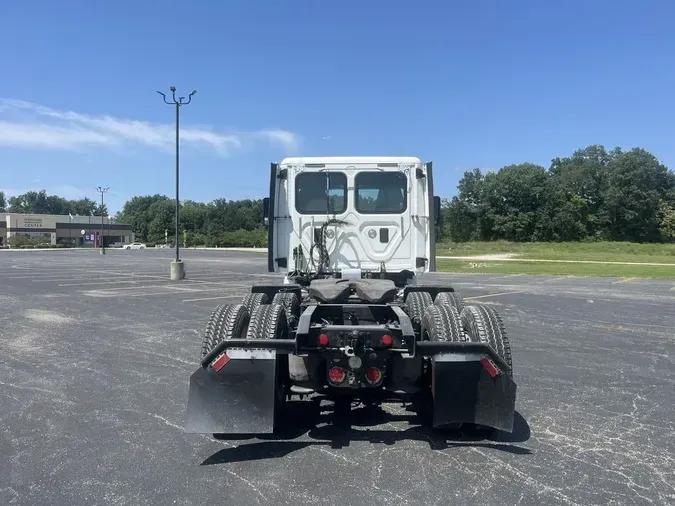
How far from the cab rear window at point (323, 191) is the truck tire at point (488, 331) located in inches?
129

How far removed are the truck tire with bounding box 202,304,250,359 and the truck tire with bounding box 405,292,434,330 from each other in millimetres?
1743

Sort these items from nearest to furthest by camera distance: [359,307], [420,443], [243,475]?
1. [243,475]
2. [420,443]
3. [359,307]

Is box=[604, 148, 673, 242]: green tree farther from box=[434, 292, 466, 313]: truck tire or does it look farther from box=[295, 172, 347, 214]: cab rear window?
box=[434, 292, 466, 313]: truck tire

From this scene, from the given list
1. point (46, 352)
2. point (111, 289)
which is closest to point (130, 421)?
point (46, 352)

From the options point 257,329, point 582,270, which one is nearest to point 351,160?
point 257,329

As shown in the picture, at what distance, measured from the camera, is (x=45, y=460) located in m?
4.20

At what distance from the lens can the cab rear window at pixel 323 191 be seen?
7.85m

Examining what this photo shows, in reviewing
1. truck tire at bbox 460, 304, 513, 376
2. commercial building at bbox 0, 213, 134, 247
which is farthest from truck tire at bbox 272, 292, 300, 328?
commercial building at bbox 0, 213, 134, 247

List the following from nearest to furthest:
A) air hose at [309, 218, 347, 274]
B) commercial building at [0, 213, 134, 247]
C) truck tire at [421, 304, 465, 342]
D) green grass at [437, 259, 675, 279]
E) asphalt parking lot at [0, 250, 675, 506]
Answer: asphalt parking lot at [0, 250, 675, 506] → truck tire at [421, 304, 465, 342] → air hose at [309, 218, 347, 274] → green grass at [437, 259, 675, 279] → commercial building at [0, 213, 134, 247]

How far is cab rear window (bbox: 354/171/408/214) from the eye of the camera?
7.82 m

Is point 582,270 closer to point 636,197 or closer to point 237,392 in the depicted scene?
point 237,392

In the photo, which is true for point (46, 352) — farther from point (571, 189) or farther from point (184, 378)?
point (571, 189)

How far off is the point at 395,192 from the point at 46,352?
210 inches

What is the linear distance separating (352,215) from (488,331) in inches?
136
